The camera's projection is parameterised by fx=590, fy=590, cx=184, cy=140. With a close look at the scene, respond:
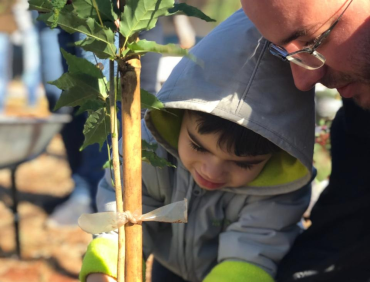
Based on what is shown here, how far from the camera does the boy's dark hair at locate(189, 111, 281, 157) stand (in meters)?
1.61

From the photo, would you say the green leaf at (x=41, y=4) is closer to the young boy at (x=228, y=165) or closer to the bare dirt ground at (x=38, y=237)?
the young boy at (x=228, y=165)

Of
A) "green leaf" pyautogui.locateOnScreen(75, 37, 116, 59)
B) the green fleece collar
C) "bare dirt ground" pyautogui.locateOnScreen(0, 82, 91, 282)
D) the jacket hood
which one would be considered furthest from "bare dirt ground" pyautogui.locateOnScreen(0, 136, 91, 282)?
"green leaf" pyautogui.locateOnScreen(75, 37, 116, 59)

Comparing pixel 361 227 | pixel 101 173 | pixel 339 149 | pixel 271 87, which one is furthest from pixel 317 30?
pixel 101 173

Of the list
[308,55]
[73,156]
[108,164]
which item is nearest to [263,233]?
[308,55]

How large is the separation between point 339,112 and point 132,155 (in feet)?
3.34

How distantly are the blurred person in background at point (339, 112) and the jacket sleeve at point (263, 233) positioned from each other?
5cm

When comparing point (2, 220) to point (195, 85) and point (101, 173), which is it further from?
point (195, 85)

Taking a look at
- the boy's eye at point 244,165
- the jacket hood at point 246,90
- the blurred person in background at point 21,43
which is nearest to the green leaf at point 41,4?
the jacket hood at point 246,90

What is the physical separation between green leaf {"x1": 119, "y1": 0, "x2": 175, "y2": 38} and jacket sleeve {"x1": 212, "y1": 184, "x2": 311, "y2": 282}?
0.94 m

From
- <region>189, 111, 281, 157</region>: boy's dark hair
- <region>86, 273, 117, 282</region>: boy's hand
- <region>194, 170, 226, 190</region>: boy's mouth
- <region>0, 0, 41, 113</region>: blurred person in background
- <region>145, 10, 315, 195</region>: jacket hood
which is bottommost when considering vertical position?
<region>0, 0, 41, 113</region>: blurred person in background

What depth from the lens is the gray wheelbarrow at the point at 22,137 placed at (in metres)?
3.00

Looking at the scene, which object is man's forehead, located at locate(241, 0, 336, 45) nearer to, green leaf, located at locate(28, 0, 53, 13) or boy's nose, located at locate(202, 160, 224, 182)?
boy's nose, located at locate(202, 160, 224, 182)

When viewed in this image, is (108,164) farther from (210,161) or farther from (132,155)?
(210,161)

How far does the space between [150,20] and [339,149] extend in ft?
3.31
